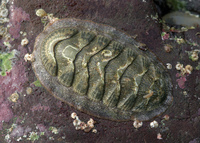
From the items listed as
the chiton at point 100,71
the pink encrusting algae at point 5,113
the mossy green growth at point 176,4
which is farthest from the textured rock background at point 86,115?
the mossy green growth at point 176,4

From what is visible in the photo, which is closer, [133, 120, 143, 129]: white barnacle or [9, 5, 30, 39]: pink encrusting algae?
Answer: [133, 120, 143, 129]: white barnacle

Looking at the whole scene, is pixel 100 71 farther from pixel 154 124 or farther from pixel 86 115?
pixel 154 124

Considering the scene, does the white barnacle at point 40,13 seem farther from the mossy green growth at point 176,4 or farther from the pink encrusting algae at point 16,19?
the mossy green growth at point 176,4

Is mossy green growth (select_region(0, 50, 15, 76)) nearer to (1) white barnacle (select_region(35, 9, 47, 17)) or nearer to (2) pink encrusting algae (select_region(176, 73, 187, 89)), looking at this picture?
(1) white barnacle (select_region(35, 9, 47, 17))

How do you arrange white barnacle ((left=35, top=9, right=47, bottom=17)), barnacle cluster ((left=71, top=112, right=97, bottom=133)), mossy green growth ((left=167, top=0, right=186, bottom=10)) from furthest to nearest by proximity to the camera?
mossy green growth ((left=167, top=0, right=186, bottom=10)) < white barnacle ((left=35, top=9, right=47, bottom=17)) < barnacle cluster ((left=71, top=112, right=97, bottom=133))

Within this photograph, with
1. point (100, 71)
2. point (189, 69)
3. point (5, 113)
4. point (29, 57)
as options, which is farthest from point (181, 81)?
point (5, 113)

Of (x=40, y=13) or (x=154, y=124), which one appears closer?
(x=154, y=124)

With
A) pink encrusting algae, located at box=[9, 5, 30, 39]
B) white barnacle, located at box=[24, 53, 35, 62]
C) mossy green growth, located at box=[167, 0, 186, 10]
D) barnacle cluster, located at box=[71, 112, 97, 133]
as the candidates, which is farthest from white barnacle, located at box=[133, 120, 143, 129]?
mossy green growth, located at box=[167, 0, 186, 10]
